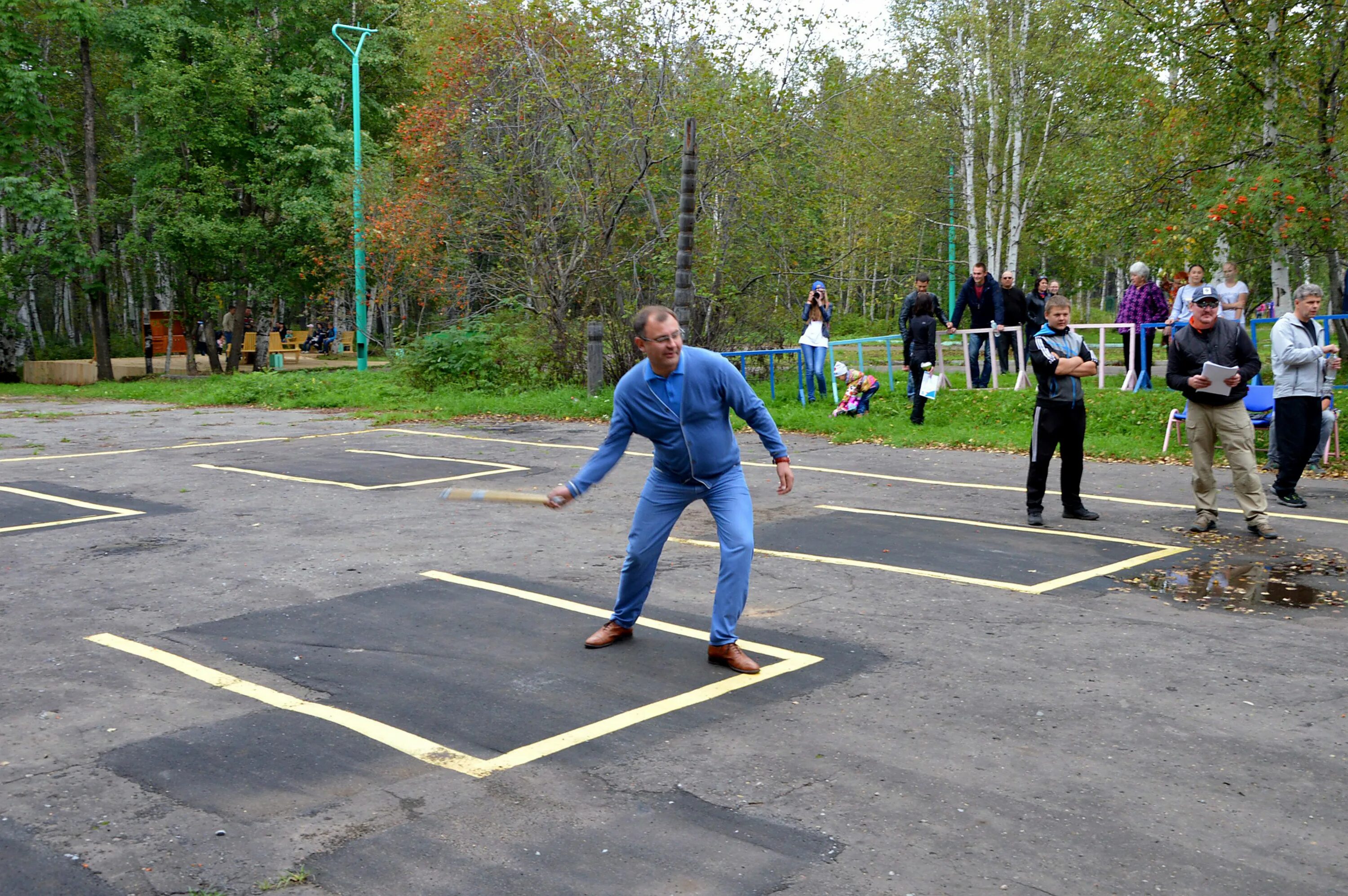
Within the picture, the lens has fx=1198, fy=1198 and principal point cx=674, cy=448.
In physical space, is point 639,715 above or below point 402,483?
below

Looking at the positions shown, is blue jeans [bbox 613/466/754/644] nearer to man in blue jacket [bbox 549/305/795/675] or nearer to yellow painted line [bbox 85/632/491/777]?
man in blue jacket [bbox 549/305/795/675]

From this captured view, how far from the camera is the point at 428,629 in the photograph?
282 inches

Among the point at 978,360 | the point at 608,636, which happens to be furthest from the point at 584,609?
the point at 978,360

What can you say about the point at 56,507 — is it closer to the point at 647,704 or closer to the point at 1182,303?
the point at 647,704

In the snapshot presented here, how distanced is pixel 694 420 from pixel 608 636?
135 centimetres

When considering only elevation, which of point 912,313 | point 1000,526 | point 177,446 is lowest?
point 1000,526

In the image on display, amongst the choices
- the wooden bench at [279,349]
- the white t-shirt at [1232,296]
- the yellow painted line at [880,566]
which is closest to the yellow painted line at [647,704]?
the yellow painted line at [880,566]

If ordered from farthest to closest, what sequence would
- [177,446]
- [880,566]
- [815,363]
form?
[815,363] < [177,446] < [880,566]

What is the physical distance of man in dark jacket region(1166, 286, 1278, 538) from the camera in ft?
32.1

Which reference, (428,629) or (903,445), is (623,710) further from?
(903,445)

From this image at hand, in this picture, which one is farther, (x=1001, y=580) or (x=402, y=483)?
(x=402, y=483)

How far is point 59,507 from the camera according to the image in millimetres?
11719

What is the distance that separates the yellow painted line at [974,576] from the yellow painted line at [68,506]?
5489mm

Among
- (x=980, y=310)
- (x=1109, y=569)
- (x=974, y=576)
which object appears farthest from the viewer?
(x=980, y=310)
